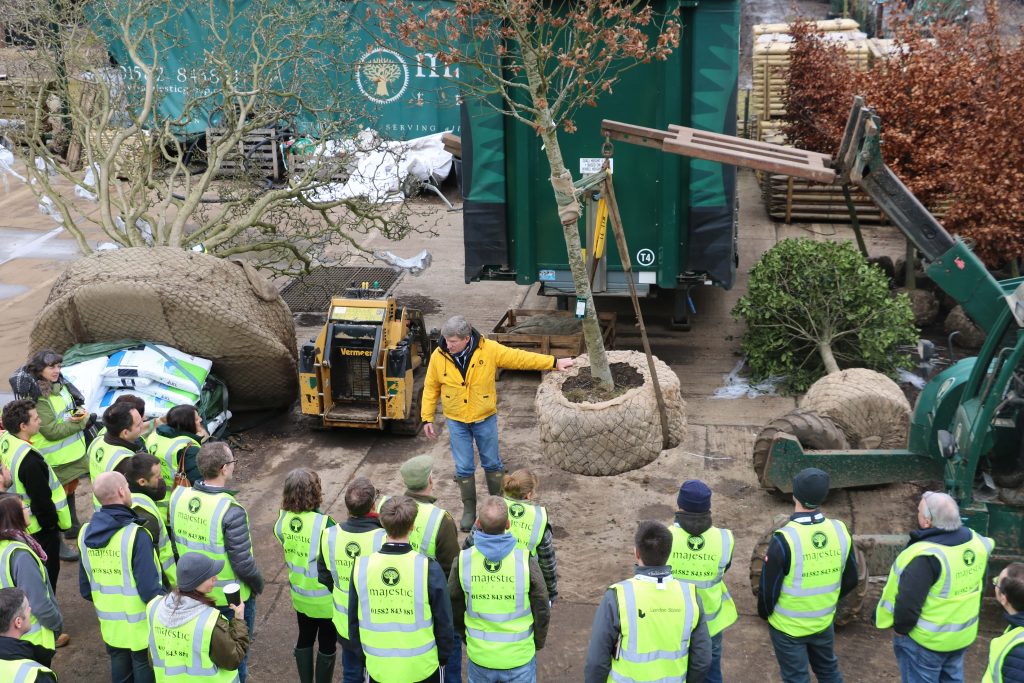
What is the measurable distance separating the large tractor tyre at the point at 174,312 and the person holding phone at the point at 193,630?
15.8 feet

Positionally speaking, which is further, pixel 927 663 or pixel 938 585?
pixel 927 663

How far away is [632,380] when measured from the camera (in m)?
8.15

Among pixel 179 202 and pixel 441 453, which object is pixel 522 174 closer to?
pixel 441 453

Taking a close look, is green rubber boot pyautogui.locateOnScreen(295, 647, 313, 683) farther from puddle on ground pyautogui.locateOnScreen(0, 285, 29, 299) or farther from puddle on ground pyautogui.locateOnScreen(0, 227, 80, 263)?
puddle on ground pyautogui.locateOnScreen(0, 227, 80, 263)

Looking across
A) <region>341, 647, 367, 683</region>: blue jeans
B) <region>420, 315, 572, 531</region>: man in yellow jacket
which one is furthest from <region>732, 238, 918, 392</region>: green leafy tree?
<region>341, 647, 367, 683</region>: blue jeans

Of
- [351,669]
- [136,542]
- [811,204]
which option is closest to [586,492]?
[351,669]

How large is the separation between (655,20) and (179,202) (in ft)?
20.2

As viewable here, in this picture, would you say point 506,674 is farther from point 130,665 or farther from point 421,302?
point 421,302

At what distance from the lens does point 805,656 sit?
5434mm

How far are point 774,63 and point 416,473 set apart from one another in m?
13.2

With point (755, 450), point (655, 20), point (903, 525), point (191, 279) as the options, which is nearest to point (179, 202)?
point (191, 279)

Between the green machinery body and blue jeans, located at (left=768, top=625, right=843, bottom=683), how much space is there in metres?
1.63

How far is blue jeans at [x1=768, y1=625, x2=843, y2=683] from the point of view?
5.39 metres

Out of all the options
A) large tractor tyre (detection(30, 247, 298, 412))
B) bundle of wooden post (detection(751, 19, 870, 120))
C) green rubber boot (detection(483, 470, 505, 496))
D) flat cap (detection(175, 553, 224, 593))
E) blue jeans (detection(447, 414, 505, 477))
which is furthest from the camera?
bundle of wooden post (detection(751, 19, 870, 120))
